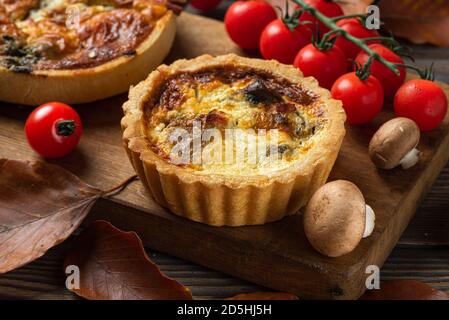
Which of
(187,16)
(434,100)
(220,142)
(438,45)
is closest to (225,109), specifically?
(220,142)

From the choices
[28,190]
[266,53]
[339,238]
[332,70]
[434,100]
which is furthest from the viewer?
[266,53]

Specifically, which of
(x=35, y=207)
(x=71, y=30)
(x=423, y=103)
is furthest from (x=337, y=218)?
(x=71, y=30)

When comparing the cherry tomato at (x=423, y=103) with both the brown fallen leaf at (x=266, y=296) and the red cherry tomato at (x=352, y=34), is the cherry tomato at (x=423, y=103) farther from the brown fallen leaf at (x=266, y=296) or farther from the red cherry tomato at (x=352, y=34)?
the brown fallen leaf at (x=266, y=296)

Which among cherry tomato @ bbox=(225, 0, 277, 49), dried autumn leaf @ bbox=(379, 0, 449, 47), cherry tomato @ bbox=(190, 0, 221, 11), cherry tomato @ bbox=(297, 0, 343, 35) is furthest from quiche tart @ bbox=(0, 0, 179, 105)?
dried autumn leaf @ bbox=(379, 0, 449, 47)

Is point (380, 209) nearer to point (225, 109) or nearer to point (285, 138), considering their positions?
point (285, 138)

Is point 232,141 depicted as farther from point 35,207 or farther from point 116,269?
point 35,207

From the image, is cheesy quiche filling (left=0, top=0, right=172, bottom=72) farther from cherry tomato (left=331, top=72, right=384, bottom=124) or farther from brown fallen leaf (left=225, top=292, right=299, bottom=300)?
brown fallen leaf (left=225, top=292, right=299, bottom=300)
